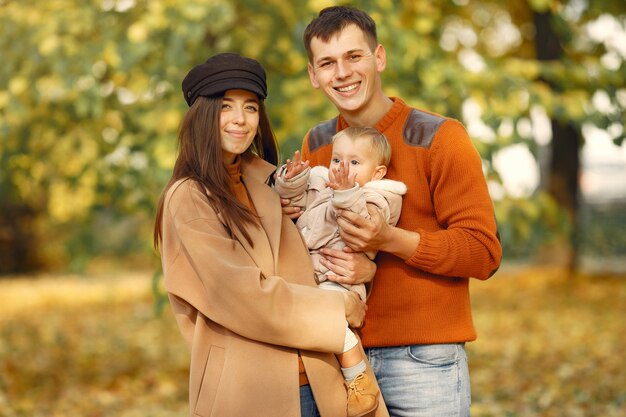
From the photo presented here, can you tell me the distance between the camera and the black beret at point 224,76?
8.04ft

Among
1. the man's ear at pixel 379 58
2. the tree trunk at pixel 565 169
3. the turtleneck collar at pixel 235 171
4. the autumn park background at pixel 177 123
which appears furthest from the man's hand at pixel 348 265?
the tree trunk at pixel 565 169

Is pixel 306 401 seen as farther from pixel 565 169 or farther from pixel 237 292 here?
pixel 565 169

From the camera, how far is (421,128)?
2.68 m

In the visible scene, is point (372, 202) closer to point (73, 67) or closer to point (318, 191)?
point (318, 191)

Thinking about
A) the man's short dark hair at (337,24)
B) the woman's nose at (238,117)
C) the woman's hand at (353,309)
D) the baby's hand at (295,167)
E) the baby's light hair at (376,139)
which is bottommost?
the woman's hand at (353,309)

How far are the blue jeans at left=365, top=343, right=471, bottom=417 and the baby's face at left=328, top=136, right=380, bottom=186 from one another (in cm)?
54

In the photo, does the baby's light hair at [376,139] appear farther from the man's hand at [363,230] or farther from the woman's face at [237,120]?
the woman's face at [237,120]

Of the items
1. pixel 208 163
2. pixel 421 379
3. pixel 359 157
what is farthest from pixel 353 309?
pixel 208 163

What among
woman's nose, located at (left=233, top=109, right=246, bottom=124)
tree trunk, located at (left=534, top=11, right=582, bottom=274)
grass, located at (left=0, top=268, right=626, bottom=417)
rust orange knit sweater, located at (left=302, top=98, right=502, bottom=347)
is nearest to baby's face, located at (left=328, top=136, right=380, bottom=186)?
rust orange knit sweater, located at (left=302, top=98, right=502, bottom=347)

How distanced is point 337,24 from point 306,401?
1.16m

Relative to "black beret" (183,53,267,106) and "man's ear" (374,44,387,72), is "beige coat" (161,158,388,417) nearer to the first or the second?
"black beret" (183,53,267,106)

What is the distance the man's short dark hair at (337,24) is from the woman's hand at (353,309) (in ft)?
2.67

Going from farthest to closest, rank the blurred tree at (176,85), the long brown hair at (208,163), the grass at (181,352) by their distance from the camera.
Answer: the grass at (181,352) → the blurred tree at (176,85) → the long brown hair at (208,163)

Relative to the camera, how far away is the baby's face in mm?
2592
